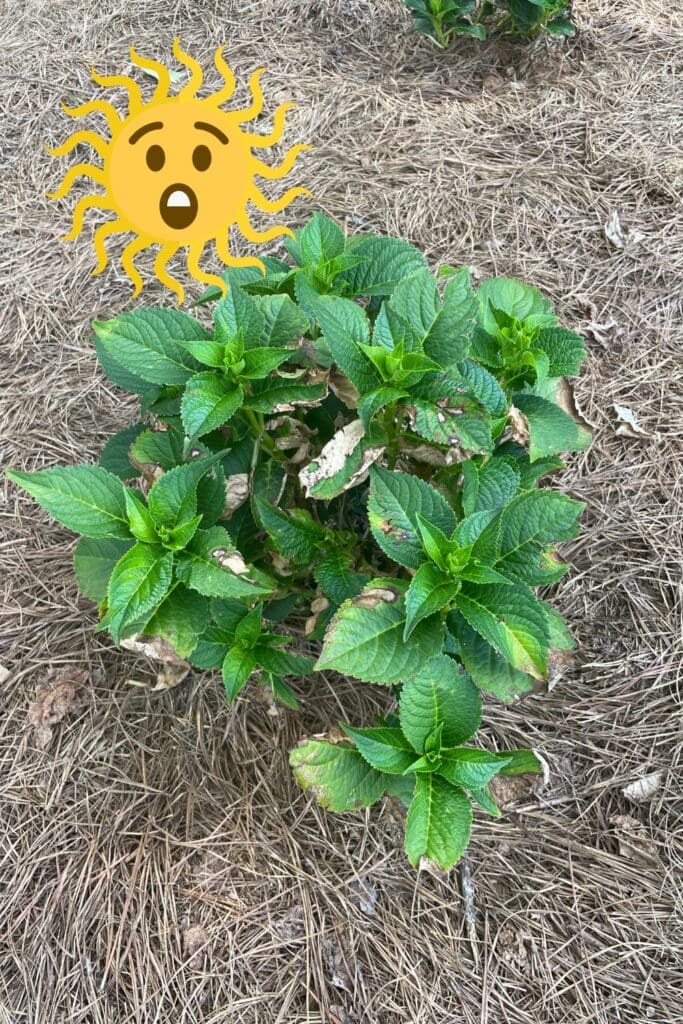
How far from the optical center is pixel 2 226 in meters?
2.62

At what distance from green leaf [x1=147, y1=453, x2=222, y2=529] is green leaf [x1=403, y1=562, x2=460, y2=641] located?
0.43 m

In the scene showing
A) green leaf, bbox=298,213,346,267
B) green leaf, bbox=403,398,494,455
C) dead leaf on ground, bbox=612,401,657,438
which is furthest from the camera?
dead leaf on ground, bbox=612,401,657,438

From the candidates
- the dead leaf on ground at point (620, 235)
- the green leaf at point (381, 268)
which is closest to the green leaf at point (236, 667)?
the green leaf at point (381, 268)

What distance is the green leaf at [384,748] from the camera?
1317 millimetres

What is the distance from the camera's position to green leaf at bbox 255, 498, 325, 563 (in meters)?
1.41

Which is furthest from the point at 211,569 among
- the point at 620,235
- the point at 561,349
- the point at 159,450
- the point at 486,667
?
the point at 620,235

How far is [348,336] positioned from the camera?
1279 mm

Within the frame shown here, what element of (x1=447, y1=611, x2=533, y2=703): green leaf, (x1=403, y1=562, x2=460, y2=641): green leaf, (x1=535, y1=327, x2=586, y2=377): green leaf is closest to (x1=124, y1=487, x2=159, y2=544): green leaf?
(x1=403, y1=562, x2=460, y2=641): green leaf

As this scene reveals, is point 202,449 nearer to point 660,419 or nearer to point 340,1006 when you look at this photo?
point 340,1006

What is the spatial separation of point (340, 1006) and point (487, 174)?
2.71 m

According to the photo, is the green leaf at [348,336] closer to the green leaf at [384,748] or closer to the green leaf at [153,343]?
the green leaf at [153,343]

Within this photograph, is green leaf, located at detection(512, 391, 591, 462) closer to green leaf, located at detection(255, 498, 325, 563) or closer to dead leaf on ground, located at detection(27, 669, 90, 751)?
green leaf, located at detection(255, 498, 325, 563)

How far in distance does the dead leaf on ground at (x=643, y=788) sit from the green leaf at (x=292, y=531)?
101cm

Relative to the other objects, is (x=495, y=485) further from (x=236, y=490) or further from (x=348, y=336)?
(x=236, y=490)
